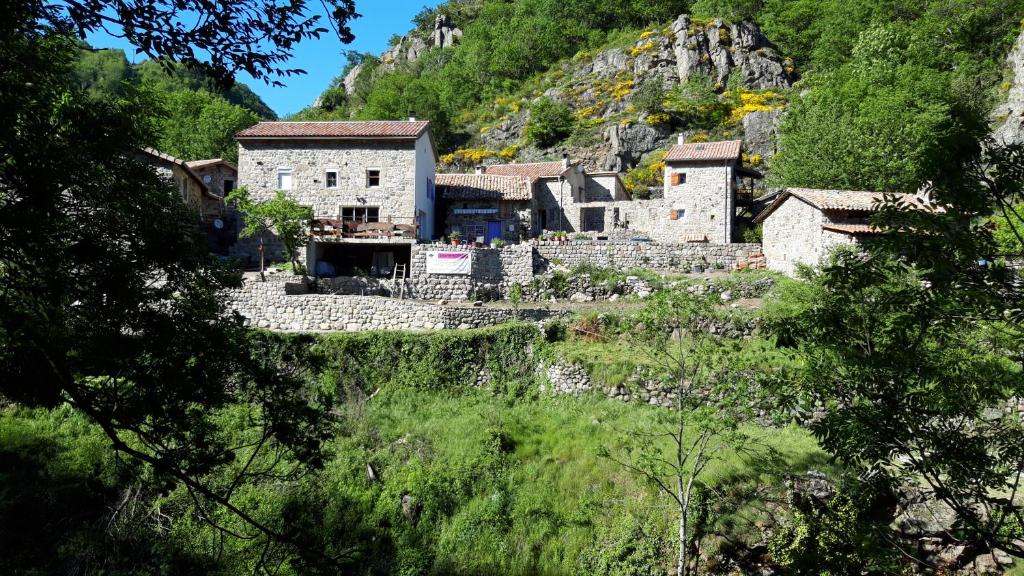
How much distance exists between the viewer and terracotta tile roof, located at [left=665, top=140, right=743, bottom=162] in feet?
106

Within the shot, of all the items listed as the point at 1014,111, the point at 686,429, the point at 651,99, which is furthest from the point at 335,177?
the point at 1014,111

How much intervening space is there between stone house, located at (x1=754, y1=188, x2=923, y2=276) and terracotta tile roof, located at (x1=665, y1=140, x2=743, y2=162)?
7.58 metres

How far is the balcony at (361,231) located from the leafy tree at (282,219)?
0.65 m

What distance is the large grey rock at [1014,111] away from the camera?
31.3 m

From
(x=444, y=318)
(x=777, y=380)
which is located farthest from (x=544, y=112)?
(x=777, y=380)

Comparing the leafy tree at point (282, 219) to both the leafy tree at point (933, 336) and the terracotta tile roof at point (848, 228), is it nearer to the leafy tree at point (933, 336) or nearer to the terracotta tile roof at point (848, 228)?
the terracotta tile roof at point (848, 228)

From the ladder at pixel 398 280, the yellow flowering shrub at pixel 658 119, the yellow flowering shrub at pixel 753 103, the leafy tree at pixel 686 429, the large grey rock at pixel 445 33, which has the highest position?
the large grey rock at pixel 445 33

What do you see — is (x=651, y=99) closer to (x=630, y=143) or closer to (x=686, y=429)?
(x=630, y=143)

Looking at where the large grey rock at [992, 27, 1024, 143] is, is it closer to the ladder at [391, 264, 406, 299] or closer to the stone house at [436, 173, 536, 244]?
the stone house at [436, 173, 536, 244]

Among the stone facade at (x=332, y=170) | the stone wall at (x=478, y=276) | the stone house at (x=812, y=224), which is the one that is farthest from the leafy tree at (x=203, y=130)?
the stone house at (x=812, y=224)

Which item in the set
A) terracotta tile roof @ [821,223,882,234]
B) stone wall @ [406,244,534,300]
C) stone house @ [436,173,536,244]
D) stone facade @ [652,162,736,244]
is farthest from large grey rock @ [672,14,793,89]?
stone wall @ [406,244,534,300]

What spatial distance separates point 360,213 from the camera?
2898cm

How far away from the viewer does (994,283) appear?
18.4 feet

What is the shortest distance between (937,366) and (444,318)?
54.1ft
